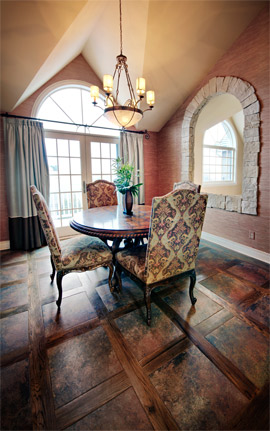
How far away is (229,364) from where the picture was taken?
4.13 ft

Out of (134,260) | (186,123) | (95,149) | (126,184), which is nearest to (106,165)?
(95,149)

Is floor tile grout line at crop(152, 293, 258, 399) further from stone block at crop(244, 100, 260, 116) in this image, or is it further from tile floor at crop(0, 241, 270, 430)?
stone block at crop(244, 100, 260, 116)

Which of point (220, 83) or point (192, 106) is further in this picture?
point (192, 106)

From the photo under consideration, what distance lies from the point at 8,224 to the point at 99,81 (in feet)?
10.6

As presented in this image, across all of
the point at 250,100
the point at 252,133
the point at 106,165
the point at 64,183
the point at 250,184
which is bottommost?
the point at 250,184

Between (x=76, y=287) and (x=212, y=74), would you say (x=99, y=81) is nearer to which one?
(x=212, y=74)

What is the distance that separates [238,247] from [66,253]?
8.71 ft

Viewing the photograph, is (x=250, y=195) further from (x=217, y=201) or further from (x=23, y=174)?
(x=23, y=174)

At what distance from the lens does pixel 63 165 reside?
12.3ft

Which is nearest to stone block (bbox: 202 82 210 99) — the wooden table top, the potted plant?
the potted plant

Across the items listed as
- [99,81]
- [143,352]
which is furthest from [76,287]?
[99,81]

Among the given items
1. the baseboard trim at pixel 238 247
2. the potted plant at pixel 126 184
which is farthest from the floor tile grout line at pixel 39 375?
the baseboard trim at pixel 238 247

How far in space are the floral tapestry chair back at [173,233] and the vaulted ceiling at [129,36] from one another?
7.68ft

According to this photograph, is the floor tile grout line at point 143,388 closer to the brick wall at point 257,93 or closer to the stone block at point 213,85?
the brick wall at point 257,93
